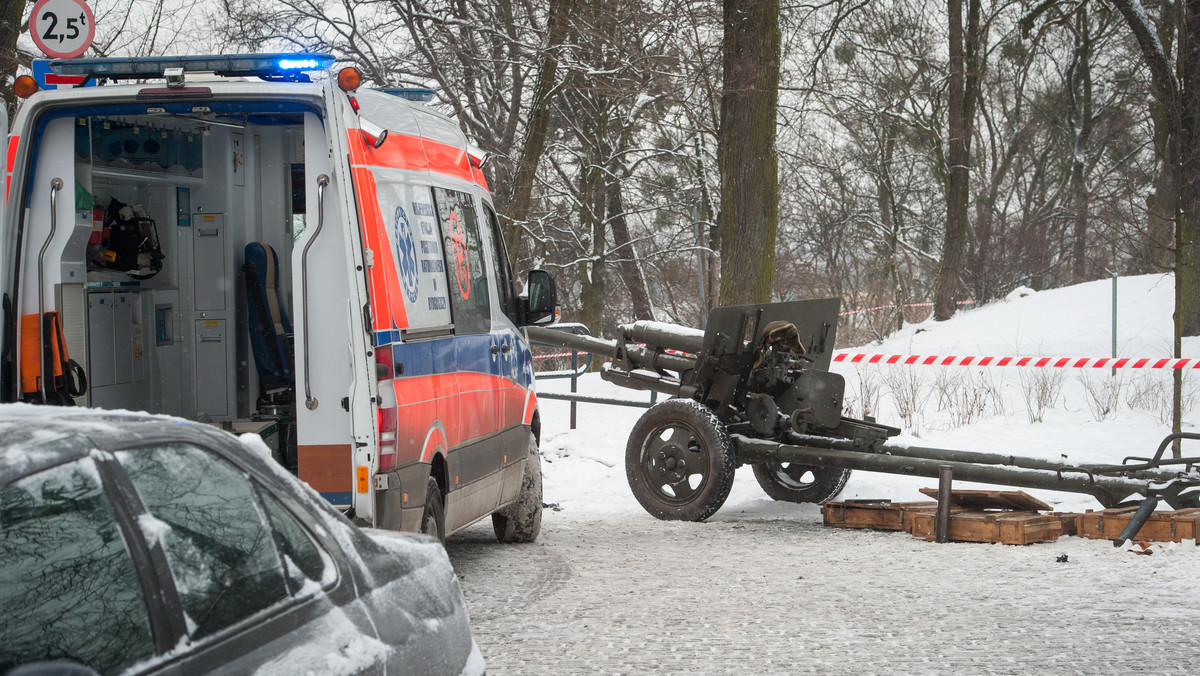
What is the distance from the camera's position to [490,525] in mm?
9844

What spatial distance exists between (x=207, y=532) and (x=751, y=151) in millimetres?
11558

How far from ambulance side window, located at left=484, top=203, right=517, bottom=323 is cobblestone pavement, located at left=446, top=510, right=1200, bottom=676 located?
65.0 inches

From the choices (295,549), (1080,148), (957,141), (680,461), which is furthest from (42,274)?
(1080,148)

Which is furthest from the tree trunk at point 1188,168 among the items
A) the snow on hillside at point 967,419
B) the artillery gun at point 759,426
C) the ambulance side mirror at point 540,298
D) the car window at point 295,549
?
the car window at point 295,549

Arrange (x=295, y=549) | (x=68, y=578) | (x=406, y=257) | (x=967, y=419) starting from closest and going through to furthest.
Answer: (x=68, y=578) < (x=295, y=549) < (x=406, y=257) < (x=967, y=419)

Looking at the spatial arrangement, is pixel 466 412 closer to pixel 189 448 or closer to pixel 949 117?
pixel 189 448

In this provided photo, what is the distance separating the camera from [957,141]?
29.3 m

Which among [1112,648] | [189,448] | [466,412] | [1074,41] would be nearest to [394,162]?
[466,412]

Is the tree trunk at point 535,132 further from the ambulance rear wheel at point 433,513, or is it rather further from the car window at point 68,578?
the car window at point 68,578

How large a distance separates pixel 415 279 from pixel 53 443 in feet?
12.4

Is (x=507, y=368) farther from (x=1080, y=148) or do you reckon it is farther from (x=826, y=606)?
(x=1080, y=148)

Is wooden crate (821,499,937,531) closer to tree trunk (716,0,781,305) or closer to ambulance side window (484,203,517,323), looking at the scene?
ambulance side window (484,203,517,323)

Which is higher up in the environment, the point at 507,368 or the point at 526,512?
the point at 507,368

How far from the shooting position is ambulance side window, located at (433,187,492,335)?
6895mm
